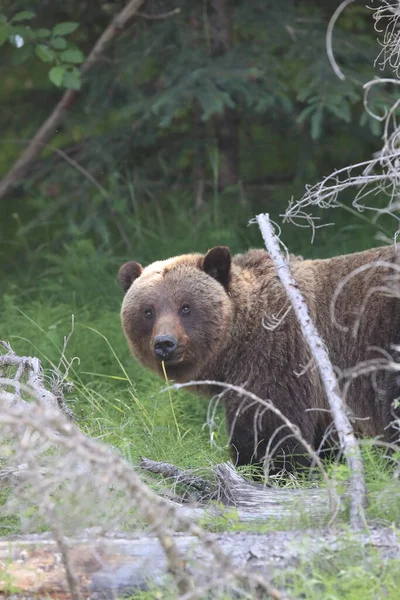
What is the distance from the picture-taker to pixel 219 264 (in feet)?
18.8

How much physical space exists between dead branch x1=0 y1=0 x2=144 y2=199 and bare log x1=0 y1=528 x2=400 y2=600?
19.9ft

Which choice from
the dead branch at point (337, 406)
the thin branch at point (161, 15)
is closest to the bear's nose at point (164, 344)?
the dead branch at point (337, 406)

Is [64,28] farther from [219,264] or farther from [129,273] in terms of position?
[219,264]

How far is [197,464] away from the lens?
545cm

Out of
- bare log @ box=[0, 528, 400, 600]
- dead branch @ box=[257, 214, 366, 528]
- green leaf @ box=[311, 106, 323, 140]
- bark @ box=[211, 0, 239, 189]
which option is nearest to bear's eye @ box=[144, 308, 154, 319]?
dead branch @ box=[257, 214, 366, 528]

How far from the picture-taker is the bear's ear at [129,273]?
6051 mm

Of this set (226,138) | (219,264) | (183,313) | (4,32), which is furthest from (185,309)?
(226,138)

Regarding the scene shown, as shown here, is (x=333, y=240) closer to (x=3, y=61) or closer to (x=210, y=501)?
(x=3, y=61)

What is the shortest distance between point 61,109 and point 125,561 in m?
6.27

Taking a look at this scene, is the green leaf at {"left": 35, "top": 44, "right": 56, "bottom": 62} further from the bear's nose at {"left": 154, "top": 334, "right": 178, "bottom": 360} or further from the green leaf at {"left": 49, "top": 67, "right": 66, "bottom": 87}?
the bear's nose at {"left": 154, "top": 334, "right": 178, "bottom": 360}

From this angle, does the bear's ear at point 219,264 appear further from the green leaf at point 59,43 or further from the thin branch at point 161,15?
the thin branch at point 161,15

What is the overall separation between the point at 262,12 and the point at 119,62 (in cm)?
141

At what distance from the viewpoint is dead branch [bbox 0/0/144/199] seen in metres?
8.69

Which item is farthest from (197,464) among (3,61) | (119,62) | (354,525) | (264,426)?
(3,61)
